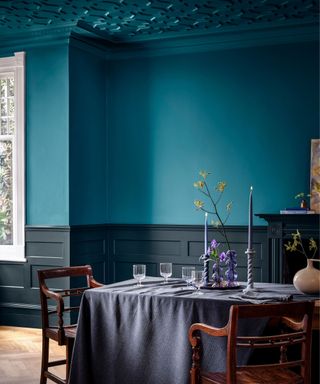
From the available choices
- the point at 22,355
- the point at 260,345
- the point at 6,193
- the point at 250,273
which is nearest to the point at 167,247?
the point at 6,193

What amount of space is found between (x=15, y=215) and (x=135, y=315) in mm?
3553

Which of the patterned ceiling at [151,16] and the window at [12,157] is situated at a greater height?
the patterned ceiling at [151,16]

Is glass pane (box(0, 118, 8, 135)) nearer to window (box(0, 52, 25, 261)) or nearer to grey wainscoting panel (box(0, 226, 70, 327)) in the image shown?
window (box(0, 52, 25, 261))

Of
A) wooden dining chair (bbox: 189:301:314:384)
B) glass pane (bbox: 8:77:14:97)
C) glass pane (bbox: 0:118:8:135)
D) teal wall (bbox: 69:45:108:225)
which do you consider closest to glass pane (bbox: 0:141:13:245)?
glass pane (bbox: 0:118:8:135)

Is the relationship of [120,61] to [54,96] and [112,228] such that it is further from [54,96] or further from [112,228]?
[112,228]

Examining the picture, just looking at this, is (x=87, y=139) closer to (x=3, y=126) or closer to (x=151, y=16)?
(x=3, y=126)

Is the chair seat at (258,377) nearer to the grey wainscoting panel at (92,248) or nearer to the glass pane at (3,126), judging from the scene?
the grey wainscoting panel at (92,248)

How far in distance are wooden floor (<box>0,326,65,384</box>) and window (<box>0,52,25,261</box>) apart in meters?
0.79

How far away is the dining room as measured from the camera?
6699mm

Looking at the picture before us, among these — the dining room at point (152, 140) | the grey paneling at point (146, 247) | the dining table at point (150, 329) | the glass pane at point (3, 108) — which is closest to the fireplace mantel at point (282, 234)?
the dining room at point (152, 140)

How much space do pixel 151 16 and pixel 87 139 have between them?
5.00 ft

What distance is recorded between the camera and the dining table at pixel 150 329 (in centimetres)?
380

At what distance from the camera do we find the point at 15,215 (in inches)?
A: 286

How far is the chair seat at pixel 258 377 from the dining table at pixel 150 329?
307 millimetres
